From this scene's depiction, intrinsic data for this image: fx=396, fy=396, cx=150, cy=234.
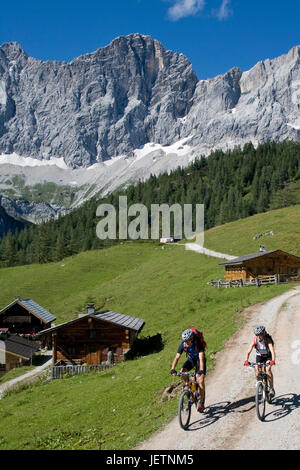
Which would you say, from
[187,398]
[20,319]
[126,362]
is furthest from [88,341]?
[20,319]

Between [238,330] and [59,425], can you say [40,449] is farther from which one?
[238,330]

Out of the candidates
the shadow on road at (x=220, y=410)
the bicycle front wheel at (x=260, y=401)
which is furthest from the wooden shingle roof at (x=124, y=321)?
the bicycle front wheel at (x=260, y=401)

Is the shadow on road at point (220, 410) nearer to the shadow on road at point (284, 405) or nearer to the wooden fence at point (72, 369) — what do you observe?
the shadow on road at point (284, 405)

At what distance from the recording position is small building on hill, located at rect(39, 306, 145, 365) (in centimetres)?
3328

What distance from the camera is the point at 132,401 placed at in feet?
57.9

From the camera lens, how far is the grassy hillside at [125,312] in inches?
600

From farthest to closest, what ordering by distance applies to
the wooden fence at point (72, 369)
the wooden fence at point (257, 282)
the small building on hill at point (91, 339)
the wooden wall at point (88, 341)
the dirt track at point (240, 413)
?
the wooden fence at point (257, 282) → the wooden wall at point (88, 341) → the small building on hill at point (91, 339) → the wooden fence at point (72, 369) → the dirt track at point (240, 413)

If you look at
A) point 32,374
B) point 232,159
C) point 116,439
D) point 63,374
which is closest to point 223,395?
point 116,439

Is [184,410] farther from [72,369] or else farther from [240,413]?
[72,369]

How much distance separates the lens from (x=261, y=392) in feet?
40.7

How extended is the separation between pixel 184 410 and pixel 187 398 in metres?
0.45

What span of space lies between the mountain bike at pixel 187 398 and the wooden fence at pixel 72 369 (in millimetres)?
19085

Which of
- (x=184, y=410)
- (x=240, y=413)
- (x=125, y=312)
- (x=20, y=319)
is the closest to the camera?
(x=184, y=410)

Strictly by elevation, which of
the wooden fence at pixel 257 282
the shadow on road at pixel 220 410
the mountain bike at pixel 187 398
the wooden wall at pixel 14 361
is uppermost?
the wooden fence at pixel 257 282
